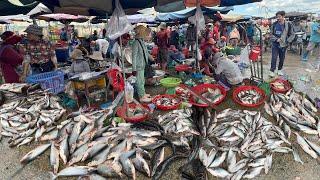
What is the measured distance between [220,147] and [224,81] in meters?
3.37

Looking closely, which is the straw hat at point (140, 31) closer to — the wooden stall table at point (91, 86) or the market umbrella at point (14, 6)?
the wooden stall table at point (91, 86)

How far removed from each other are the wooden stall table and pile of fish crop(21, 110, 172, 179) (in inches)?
45.1

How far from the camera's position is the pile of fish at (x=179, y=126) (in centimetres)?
574

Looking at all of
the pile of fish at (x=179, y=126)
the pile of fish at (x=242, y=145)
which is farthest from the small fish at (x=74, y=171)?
the pile of fish at (x=242, y=145)

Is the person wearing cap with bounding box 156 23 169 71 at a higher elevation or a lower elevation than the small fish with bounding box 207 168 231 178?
higher

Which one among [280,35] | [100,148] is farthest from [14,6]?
[280,35]

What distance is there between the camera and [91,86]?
300 inches

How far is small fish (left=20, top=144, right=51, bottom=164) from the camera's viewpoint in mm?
5369

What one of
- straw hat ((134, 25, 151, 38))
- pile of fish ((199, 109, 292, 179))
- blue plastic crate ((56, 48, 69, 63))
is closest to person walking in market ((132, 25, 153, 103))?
straw hat ((134, 25, 151, 38))

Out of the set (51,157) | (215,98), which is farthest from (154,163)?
(215,98)

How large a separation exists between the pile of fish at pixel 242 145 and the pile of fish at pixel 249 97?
58cm

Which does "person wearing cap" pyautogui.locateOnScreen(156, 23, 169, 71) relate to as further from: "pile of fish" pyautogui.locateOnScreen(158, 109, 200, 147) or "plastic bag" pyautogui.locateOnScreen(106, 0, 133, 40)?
"plastic bag" pyautogui.locateOnScreen(106, 0, 133, 40)

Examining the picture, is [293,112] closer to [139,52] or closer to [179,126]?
[179,126]

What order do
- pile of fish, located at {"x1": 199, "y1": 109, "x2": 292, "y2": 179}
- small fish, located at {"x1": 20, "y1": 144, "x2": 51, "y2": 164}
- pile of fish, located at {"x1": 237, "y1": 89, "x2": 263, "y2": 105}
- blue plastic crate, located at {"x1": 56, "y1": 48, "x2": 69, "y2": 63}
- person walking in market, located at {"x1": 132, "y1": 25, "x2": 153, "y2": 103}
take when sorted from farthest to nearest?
blue plastic crate, located at {"x1": 56, "y1": 48, "x2": 69, "y2": 63} → person walking in market, located at {"x1": 132, "y1": 25, "x2": 153, "y2": 103} → pile of fish, located at {"x1": 237, "y1": 89, "x2": 263, "y2": 105} → small fish, located at {"x1": 20, "y1": 144, "x2": 51, "y2": 164} → pile of fish, located at {"x1": 199, "y1": 109, "x2": 292, "y2": 179}
